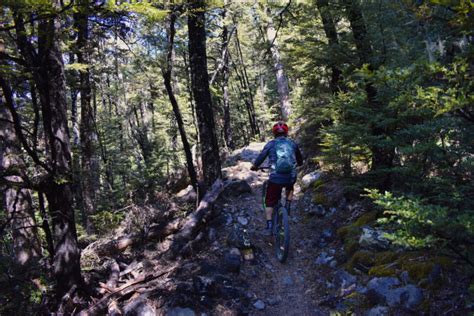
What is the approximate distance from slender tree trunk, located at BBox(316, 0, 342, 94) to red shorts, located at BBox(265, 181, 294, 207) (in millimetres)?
2940

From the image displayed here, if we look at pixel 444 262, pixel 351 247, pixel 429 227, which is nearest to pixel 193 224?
pixel 351 247

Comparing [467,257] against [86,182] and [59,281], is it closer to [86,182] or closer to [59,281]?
[59,281]

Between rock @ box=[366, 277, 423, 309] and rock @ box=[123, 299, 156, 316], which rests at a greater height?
rock @ box=[123, 299, 156, 316]

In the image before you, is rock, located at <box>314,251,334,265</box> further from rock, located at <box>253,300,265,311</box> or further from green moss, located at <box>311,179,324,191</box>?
green moss, located at <box>311,179,324,191</box>

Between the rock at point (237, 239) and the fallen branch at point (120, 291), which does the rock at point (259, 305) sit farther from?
the fallen branch at point (120, 291)

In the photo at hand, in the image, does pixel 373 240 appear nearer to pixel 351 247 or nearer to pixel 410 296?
pixel 351 247

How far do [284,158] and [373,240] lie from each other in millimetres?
2063

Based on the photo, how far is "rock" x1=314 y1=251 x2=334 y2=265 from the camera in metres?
6.03

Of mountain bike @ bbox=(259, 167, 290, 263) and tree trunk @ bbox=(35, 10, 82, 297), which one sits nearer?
tree trunk @ bbox=(35, 10, 82, 297)

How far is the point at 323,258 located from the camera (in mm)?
6160

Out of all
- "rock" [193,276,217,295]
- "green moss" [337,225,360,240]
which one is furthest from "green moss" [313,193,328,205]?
"rock" [193,276,217,295]

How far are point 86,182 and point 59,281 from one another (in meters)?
6.61

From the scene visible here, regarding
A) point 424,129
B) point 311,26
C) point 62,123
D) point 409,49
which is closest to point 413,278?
point 424,129

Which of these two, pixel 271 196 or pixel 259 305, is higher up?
pixel 271 196
